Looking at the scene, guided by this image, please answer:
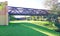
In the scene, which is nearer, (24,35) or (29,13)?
(24,35)

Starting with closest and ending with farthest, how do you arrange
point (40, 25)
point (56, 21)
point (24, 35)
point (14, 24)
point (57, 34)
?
1. point (24, 35)
2. point (57, 34)
3. point (56, 21)
4. point (40, 25)
5. point (14, 24)

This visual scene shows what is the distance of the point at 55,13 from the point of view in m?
7.86

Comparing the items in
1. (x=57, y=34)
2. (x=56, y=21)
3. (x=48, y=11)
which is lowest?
(x=57, y=34)

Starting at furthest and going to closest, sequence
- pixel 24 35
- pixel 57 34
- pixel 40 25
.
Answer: pixel 40 25 < pixel 57 34 < pixel 24 35

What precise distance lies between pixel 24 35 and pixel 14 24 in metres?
3.28

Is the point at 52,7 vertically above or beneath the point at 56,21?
above

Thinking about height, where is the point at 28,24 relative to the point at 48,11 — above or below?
below

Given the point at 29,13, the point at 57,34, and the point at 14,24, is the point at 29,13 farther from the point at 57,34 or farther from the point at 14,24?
the point at 57,34

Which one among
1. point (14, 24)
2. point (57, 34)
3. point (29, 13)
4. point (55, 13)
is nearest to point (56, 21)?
point (55, 13)

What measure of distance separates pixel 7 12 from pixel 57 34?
358 cm

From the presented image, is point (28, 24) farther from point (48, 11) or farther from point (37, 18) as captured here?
point (48, 11)

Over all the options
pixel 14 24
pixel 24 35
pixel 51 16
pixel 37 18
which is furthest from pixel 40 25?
pixel 24 35

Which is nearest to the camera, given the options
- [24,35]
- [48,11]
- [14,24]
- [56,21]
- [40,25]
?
[24,35]

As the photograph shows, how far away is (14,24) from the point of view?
934 cm
